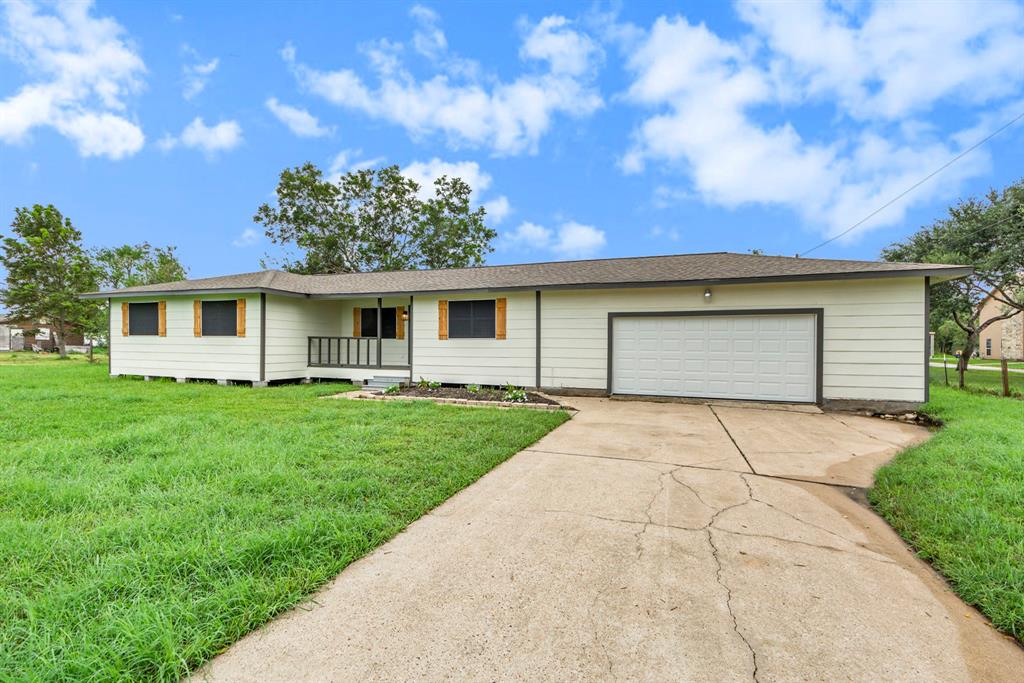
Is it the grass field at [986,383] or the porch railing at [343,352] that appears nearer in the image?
the grass field at [986,383]

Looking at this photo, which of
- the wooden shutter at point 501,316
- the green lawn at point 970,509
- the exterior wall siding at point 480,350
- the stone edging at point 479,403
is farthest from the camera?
the wooden shutter at point 501,316

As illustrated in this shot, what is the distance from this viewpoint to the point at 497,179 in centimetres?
2516

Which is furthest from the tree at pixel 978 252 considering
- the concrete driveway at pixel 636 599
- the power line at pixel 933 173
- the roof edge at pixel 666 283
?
the concrete driveway at pixel 636 599

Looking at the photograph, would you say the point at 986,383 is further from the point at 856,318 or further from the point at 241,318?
the point at 241,318

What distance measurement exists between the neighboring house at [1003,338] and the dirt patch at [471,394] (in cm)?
4015

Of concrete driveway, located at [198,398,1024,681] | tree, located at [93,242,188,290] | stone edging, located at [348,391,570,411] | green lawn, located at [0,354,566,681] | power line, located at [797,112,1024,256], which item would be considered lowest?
stone edging, located at [348,391,570,411]

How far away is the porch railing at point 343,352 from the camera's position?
1183cm

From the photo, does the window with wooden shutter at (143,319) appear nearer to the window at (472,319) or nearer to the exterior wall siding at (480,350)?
the exterior wall siding at (480,350)

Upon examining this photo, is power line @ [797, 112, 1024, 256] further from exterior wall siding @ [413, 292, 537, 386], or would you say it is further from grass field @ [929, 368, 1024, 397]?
exterior wall siding @ [413, 292, 537, 386]

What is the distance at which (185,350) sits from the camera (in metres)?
11.3

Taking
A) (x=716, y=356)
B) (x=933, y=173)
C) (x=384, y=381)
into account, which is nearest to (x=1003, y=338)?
(x=933, y=173)

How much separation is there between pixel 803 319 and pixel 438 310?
25.0 ft

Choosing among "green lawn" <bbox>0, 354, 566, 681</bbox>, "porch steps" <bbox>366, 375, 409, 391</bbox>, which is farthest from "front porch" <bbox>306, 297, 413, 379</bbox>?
"green lawn" <bbox>0, 354, 566, 681</bbox>

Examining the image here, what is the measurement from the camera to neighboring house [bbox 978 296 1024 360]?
1312 inches
